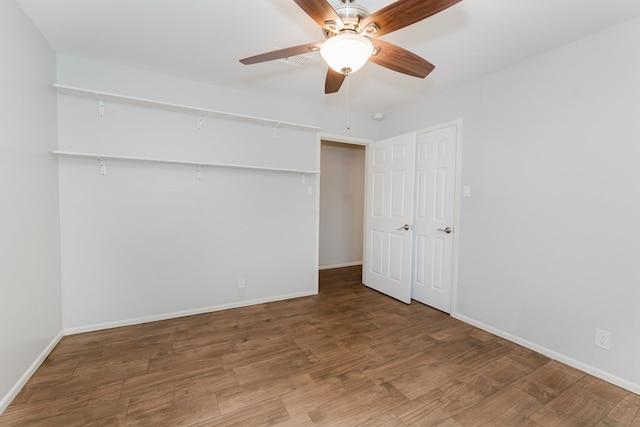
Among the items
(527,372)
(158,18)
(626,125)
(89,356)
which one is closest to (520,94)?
(626,125)

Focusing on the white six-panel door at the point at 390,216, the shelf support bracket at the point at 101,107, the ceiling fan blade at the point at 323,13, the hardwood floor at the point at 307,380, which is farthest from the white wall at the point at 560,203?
the shelf support bracket at the point at 101,107

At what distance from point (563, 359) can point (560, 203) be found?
4.08 feet

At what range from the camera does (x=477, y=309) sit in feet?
9.27

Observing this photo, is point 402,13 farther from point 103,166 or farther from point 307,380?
point 103,166

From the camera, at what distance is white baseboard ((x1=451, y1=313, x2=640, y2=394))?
1.90 meters

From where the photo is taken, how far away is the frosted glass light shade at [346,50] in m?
1.42

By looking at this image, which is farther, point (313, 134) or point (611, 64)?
point (313, 134)

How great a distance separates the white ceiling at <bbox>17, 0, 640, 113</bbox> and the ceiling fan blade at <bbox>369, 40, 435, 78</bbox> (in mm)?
339

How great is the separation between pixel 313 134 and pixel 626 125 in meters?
2.81

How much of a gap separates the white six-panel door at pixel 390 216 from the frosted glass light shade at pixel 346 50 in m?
2.08

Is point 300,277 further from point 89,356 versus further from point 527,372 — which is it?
point 527,372

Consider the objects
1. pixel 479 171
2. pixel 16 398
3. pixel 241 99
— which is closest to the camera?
pixel 16 398

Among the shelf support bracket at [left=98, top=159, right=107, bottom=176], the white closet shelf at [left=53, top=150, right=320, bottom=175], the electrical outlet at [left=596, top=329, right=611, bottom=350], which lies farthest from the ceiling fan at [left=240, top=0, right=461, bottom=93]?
the electrical outlet at [left=596, top=329, right=611, bottom=350]

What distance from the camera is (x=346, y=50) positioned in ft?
4.72
